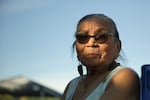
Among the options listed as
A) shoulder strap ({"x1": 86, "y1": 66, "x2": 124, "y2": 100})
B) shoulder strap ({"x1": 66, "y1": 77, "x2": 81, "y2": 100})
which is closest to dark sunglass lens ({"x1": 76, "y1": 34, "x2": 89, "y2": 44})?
shoulder strap ({"x1": 86, "y1": 66, "x2": 124, "y2": 100})

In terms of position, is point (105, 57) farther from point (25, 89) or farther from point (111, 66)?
point (25, 89)

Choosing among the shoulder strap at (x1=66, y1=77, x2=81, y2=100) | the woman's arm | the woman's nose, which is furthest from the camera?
the shoulder strap at (x1=66, y1=77, x2=81, y2=100)

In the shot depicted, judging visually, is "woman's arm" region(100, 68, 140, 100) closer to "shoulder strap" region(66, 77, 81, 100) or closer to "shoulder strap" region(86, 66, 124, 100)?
"shoulder strap" region(86, 66, 124, 100)

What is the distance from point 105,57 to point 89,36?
0.12 metres

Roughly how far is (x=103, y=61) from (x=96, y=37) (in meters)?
0.11

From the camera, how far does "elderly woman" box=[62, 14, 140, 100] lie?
171 centimetres

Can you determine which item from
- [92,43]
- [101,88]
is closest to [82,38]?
[92,43]

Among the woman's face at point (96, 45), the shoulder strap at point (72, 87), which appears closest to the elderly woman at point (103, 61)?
the woman's face at point (96, 45)

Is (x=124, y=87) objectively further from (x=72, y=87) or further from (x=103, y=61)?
(x=72, y=87)

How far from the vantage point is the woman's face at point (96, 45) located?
1.77 m

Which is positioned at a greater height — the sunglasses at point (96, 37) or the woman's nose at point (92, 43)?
the sunglasses at point (96, 37)

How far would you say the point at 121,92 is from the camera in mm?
1688

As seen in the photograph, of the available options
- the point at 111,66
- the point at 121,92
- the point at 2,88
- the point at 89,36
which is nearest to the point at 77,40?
the point at 89,36

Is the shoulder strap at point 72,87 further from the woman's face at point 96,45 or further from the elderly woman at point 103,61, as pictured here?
the woman's face at point 96,45
